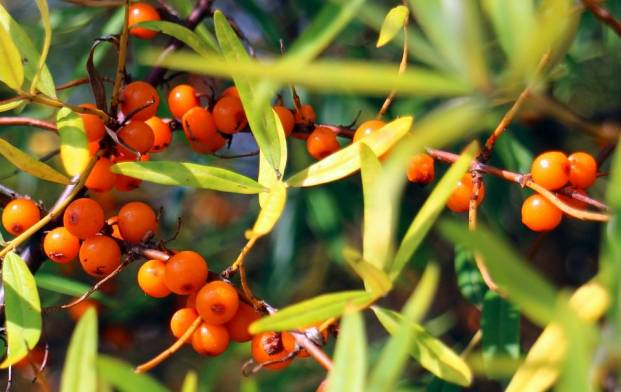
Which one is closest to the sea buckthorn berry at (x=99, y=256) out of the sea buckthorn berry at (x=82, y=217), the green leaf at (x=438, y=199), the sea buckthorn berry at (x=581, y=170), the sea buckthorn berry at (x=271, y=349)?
the sea buckthorn berry at (x=82, y=217)

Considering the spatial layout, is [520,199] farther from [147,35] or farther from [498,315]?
[147,35]

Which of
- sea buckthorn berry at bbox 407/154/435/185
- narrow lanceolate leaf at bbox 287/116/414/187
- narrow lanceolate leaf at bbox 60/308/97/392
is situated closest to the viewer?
narrow lanceolate leaf at bbox 60/308/97/392

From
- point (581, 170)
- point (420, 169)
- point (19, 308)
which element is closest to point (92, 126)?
point (19, 308)

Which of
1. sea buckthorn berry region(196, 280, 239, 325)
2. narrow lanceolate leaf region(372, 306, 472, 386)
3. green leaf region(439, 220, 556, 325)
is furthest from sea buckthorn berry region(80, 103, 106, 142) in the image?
green leaf region(439, 220, 556, 325)

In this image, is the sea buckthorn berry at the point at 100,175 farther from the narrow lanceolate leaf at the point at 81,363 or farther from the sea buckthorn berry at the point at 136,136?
the narrow lanceolate leaf at the point at 81,363

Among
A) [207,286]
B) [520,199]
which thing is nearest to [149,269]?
[207,286]

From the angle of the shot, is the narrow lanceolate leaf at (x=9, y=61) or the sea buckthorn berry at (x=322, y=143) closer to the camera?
the narrow lanceolate leaf at (x=9, y=61)

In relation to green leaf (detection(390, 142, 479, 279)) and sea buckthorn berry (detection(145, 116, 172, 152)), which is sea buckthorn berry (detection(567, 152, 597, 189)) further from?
sea buckthorn berry (detection(145, 116, 172, 152))

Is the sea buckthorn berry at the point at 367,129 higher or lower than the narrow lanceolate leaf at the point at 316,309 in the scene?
higher
